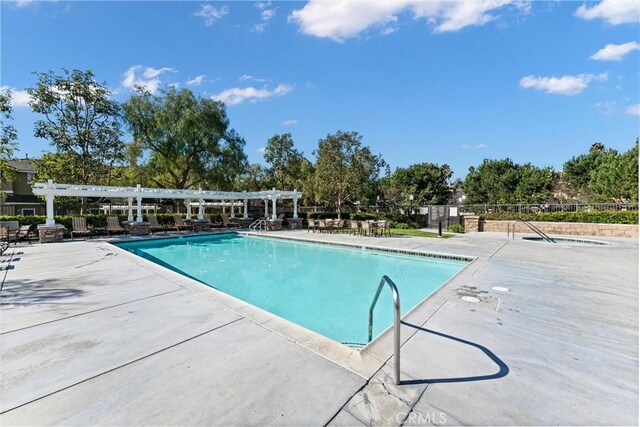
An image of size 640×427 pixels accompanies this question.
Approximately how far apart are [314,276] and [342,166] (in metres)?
14.7

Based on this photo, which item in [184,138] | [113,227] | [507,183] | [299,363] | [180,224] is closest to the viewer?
[299,363]

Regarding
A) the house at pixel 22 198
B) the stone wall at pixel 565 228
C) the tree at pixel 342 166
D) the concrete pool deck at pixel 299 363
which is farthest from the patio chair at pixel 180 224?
the stone wall at pixel 565 228

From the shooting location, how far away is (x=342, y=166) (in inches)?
863

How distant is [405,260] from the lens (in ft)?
32.4

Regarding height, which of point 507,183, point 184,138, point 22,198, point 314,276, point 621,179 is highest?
point 184,138

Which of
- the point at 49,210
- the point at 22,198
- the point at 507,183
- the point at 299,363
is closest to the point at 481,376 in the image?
the point at 299,363

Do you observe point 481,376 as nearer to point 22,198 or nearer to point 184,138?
point 184,138

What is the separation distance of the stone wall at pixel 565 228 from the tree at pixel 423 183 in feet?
41.2

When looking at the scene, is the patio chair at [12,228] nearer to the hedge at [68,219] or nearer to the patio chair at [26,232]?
the patio chair at [26,232]

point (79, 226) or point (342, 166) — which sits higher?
point (342, 166)

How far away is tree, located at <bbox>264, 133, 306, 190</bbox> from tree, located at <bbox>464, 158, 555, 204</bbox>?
21161 mm

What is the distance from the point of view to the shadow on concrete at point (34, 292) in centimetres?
451

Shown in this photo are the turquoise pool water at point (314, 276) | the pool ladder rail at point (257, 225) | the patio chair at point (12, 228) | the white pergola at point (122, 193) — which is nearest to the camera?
the turquoise pool water at point (314, 276)

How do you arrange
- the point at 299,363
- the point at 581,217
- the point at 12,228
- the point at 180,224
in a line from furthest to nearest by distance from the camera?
the point at 180,224, the point at 581,217, the point at 12,228, the point at 299,363
